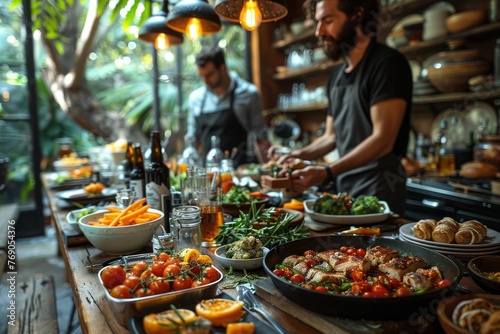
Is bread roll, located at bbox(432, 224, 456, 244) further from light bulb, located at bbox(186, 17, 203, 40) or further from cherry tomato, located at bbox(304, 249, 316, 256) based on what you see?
light bulb, located at bbox(186, 17, 203, 40)

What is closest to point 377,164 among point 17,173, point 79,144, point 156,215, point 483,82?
point 483,82

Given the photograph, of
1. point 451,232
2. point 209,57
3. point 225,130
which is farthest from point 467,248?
point 225,130

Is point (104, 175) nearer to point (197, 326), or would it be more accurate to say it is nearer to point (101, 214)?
point (101, 214)

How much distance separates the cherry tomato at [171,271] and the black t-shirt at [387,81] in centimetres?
164

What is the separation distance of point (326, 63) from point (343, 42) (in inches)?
82.1

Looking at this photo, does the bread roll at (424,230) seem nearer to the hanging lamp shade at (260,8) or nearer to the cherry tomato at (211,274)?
the cherry tomato at (211,274)

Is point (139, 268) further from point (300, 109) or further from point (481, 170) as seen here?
point (300, 109)

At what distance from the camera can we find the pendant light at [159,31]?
244 centimetres

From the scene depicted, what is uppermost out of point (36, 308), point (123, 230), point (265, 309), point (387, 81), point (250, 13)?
point (250, 13)

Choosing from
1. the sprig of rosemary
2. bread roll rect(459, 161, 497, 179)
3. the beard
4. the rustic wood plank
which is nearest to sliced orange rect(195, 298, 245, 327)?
the sprig of rosemary

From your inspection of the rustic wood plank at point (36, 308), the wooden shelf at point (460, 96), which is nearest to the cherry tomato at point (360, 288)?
the rustic wood plank at point (36, 308)

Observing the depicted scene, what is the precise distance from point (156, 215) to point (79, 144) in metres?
5.12

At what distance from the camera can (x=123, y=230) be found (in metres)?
1.42

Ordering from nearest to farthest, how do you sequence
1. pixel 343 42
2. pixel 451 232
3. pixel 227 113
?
1. pixel 451 232
2. pixel 343 42
3. pixel 227 113
